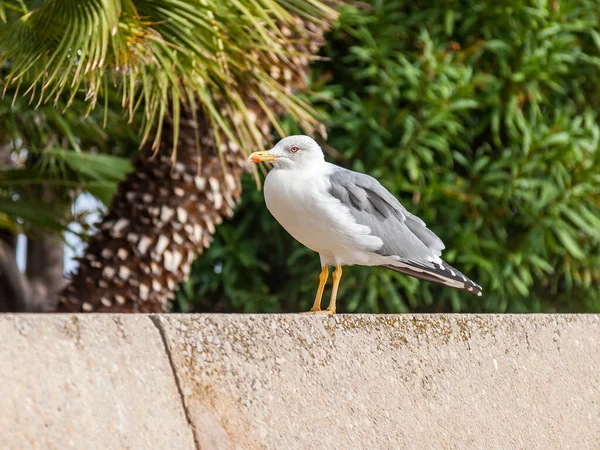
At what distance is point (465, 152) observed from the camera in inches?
235

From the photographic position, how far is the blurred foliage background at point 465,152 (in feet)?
17.9

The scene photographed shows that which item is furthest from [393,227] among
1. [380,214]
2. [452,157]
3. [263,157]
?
[452,157]

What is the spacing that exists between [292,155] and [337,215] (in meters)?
0.24

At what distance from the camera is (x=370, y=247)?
2.42 m

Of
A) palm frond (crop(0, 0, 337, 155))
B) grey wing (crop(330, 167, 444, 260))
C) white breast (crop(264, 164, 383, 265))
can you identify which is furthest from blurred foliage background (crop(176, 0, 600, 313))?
white breast (crop(264, 164, 383, 265))

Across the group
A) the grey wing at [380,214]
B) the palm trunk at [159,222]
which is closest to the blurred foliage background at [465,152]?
the palm trunk at [159,222]

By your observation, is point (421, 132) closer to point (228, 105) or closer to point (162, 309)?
point (228, 105)

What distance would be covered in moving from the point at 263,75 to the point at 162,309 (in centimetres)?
137

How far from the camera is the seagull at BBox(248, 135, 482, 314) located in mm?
2322

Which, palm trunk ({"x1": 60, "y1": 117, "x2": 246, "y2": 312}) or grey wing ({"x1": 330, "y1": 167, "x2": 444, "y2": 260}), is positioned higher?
grey wing ({"x1": 330, "y1": 167, "x2": 444, "y2": 260})

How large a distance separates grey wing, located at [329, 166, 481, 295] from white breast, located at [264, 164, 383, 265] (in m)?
0.03

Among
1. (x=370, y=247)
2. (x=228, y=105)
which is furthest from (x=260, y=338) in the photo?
(x=228, y=105)

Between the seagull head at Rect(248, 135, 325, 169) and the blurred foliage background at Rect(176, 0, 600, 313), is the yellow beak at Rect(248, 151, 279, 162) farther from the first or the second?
the blurred foliage background at Rect(176, 0, 600, 313)

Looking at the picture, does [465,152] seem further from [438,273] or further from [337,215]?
[337,215]
